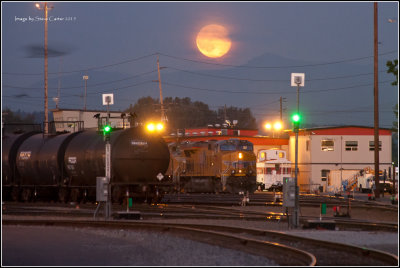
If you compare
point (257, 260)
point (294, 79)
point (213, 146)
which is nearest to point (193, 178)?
point (213, 146)

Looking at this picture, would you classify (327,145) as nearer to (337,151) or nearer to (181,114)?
(337,151)

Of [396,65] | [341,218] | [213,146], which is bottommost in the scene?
[341,218]

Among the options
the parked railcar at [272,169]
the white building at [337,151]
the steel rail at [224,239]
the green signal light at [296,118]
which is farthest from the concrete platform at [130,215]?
the white building at [337,151]

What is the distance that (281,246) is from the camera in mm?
16984

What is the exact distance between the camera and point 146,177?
124 feet

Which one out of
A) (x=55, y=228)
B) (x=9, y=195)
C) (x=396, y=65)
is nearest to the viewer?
(x=55, y=228)

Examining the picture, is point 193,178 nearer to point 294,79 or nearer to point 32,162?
point 32,162

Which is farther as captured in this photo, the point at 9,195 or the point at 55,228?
the point at 9,195

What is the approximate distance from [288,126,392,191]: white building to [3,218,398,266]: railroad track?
1966 inches

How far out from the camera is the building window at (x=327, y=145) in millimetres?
73188

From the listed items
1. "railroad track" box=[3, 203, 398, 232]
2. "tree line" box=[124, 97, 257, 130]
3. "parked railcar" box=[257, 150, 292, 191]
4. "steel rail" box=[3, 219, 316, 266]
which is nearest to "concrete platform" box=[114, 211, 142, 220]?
"railroad track" box=[3, 203, 398, 232]

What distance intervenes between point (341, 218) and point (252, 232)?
8209 millimetres

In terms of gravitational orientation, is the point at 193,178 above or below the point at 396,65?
below

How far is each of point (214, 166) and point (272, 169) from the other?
2106 centimetres
